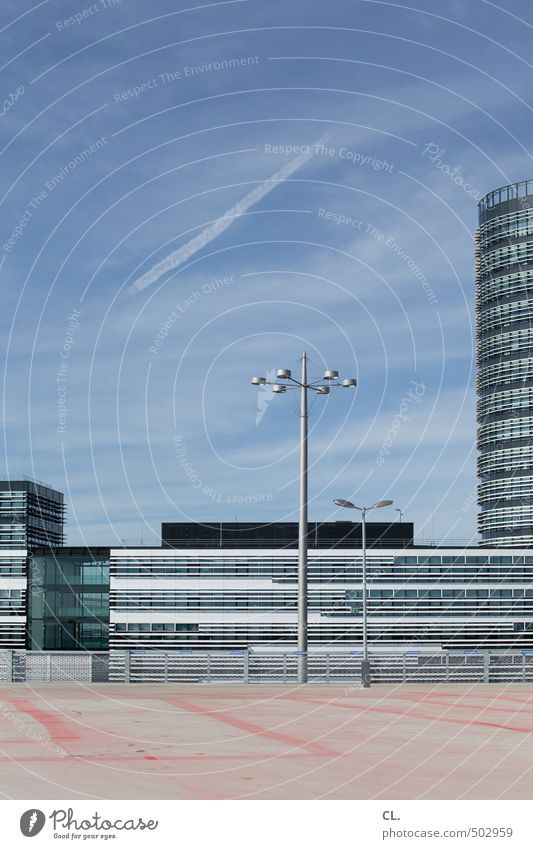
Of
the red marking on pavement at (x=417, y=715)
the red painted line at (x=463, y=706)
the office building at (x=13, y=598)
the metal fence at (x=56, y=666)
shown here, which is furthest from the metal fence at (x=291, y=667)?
the office building at (x=13, y=598)

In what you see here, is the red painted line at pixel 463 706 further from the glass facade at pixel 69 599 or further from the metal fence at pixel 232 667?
the glass facade at pixel 69 599

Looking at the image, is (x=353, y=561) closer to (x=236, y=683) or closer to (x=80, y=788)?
(x=236, y=683)

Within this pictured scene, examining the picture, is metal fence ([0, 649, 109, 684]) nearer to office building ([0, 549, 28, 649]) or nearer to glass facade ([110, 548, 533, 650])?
glass facade ([110, 548, 533, 650])

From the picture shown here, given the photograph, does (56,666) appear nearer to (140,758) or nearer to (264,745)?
(264,745)

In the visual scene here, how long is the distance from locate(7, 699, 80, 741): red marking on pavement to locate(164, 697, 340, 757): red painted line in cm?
302

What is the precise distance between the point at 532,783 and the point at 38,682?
24.1 metres

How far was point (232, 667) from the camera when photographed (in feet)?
116

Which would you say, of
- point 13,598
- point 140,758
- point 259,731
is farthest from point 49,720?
point 13,598

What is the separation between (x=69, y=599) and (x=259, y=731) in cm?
13570

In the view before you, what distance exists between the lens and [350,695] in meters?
28.9

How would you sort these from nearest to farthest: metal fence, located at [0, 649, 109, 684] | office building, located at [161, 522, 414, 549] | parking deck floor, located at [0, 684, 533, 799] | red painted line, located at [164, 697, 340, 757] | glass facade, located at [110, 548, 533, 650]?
parking deck floor, located at [0, 684, 533, 799], red painted line, located at [164, 697, 340, 757], metal fence, located at [0, 649, 109, 684], office building, located at [161, 522, 414, 549], glass facade, located at [110, 548, 533, 650]

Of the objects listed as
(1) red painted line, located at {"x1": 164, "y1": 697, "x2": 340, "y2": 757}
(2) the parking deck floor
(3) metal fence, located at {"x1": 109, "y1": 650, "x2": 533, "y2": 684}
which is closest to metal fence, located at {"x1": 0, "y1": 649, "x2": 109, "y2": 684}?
(3) metal fence, located at {"x1": 109, "y1": 650, "x2": 533, "y2": 684}

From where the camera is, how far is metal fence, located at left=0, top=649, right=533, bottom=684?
1368 inches

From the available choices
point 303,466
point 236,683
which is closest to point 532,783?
point 303,466
